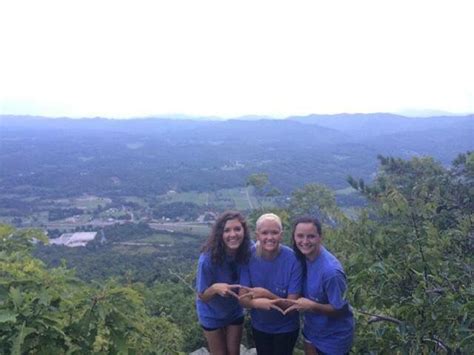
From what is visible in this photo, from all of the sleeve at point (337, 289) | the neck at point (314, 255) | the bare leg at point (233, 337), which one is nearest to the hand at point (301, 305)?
the sleeve at point (337, 289)

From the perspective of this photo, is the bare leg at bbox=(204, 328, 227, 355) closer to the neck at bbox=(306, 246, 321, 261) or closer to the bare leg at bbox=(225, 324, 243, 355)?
the bare leg at bbox=(225, 324, 243, 355)

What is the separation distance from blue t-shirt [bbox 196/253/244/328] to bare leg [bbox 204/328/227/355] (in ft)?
0.18

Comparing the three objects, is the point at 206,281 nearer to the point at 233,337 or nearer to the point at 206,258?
the point at 206,258

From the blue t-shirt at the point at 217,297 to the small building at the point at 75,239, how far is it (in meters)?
38.7

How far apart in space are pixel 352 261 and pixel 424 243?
47 cm

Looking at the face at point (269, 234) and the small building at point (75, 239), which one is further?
the small building at point (75, 239)

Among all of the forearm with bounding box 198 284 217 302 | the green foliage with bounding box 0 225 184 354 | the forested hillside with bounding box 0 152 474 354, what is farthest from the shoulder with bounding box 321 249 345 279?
the green foliage with bounding box 0 225 184 354

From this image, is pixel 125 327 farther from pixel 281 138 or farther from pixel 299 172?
pixel 281 138

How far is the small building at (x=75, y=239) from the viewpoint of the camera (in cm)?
4088

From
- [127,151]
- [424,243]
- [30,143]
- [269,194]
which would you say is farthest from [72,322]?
[30,143]

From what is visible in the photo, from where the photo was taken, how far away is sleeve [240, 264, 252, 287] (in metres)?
3.27

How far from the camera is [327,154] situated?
9381cm

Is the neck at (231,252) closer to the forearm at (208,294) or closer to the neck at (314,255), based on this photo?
the forearm at (208,294)

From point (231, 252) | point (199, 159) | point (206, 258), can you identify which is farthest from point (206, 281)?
point (199, 159)
